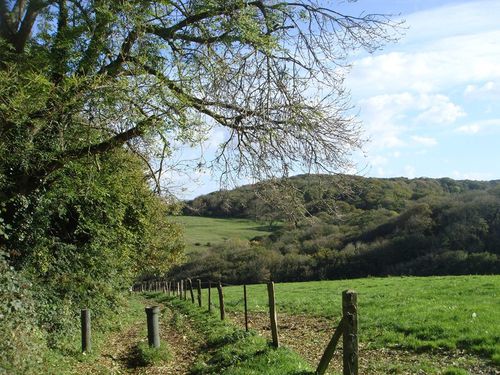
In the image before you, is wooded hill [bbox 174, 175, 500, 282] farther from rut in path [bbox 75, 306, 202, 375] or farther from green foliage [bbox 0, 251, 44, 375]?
green foliage [bbox 0, 251, 44, 375]

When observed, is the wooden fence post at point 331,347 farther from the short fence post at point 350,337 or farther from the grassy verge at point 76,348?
the grassy verge at point 76,348

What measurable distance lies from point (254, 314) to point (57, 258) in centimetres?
768

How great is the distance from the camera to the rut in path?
1087cm

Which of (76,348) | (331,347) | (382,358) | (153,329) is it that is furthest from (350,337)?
(76,348)

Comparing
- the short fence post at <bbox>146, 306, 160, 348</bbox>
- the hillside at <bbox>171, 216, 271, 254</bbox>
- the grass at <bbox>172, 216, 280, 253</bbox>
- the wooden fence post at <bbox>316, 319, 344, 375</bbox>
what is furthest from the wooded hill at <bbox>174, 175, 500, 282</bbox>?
the wooden fence post at <bbox>316, 319, 344, 375</bbox>

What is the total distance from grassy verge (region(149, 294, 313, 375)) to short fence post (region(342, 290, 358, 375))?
4.31 feet

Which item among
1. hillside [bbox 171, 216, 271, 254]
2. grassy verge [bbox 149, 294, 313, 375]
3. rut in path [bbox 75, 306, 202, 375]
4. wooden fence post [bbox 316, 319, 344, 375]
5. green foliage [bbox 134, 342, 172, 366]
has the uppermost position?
hillside [bbox 171, 216, 271, 254]

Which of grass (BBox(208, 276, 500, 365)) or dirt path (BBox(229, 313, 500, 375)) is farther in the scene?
grass (BBox(208, 276, 500, 365))

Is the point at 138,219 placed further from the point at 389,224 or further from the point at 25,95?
the point at 389,224

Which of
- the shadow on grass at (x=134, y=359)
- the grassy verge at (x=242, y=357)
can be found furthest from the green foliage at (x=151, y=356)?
the grassy verge at (x=242, y=357)

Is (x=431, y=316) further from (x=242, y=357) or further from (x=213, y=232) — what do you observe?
(x=213, y=232)

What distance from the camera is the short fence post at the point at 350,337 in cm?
740

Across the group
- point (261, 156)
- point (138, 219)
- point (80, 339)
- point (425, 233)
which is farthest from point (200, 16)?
point (425, 233)

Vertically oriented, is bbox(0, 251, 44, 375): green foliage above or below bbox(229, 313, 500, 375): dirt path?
above
